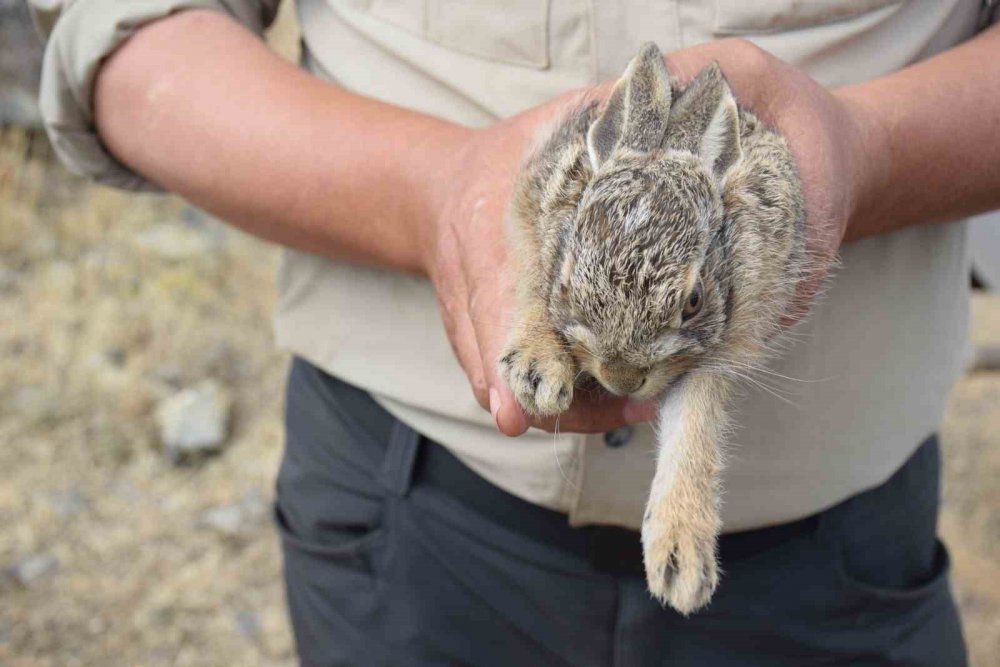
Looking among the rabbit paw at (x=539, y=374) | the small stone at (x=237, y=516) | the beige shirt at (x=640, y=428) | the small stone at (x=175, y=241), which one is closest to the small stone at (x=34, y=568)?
the small stone at (x=237, y=516)

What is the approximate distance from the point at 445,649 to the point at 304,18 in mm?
1395

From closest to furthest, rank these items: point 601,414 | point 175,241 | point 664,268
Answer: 1. point 664,268
2. point 601,414
3. point 175,241

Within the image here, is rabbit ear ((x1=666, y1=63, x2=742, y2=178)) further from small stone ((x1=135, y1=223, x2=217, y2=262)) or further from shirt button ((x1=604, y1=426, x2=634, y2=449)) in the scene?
small stone ((x1=135, y1=223, x2=217, y2=262))

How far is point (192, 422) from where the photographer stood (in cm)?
521

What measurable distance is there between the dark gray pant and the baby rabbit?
40cm

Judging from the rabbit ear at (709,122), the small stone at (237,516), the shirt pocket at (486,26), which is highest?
the rabbit ear at (709,122)

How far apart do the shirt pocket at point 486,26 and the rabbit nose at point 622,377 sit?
0.66 meters

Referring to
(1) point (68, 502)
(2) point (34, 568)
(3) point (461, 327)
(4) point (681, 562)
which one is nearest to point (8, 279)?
(1) point (68, 502)

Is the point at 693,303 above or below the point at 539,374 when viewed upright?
above

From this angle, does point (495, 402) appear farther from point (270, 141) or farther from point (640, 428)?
point (270, 141)

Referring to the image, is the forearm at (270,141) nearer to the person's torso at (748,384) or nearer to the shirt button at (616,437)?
the person's torso at (748,384)

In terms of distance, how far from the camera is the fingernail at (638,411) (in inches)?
72.4

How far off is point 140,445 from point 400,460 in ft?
10.8

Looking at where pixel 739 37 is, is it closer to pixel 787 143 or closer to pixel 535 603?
pixel 787 143
